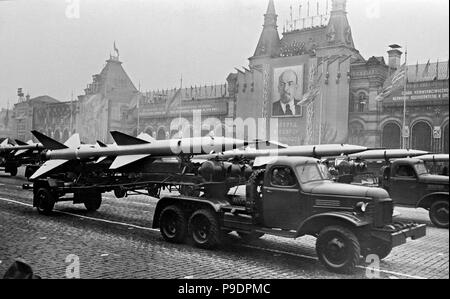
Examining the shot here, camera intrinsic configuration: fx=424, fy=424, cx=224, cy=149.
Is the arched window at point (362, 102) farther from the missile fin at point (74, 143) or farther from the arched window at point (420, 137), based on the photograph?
the missile fin at point (74, 143)

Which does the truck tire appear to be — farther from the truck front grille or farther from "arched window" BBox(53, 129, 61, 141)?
"arched window" BBox(53, 129, 61, 141)

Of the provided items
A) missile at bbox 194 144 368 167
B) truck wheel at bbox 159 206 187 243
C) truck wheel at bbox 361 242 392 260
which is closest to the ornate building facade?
missile at bbox 194 144 368 167

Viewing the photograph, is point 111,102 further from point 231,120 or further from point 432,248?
point 432,248

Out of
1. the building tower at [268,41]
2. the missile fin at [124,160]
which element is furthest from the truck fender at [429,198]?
the missile fin at [124,160]

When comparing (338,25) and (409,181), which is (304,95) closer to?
(338,25)

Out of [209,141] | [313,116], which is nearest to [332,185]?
[209,141]

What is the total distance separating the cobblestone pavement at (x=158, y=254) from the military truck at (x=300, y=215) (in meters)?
0.31

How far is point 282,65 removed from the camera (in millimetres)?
10125

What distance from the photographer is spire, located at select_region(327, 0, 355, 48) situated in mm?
6301

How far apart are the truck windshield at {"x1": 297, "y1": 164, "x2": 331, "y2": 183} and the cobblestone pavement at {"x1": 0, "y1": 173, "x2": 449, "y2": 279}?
1319 millimetres

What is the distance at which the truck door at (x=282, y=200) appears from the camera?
6758mm

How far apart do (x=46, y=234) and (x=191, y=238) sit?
3115 mm

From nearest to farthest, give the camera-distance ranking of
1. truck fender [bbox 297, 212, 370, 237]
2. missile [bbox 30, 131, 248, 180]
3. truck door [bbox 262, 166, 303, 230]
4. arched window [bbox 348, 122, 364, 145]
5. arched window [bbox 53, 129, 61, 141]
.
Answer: truck fender [bbox 297, 212, 370, 237]
truck door [bbox 262, 166, 303, 230]
missile [bbox 30, 131, 248, 180]
arched window [bbox 348, 122, 364, 145]
arched window [bbox 53, 129, 61, 141]
